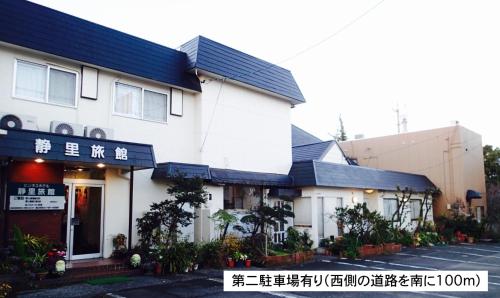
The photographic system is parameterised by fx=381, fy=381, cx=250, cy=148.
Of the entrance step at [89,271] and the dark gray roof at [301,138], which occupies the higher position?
the dark gray roof at [301,138]

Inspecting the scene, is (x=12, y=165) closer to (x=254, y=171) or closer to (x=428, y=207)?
(x=254, y=171)

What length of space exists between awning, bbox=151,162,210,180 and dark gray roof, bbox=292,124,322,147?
32.4ft

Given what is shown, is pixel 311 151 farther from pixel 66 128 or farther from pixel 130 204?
pixel 66 128

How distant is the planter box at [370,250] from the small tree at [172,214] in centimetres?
664

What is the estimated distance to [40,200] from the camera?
898cm

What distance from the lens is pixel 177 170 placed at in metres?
10.5

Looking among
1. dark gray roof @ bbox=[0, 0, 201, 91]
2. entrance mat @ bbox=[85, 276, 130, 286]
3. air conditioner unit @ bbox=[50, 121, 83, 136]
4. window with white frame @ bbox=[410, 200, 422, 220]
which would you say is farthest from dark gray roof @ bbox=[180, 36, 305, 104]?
window with white frame @ bbox=[410, 200, 422, 220]

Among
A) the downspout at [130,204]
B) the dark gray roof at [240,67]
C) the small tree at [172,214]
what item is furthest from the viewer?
the dark gray roof at [240,67]

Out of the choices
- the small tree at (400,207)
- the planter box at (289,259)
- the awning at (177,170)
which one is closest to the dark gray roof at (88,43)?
the awning at (177,170)

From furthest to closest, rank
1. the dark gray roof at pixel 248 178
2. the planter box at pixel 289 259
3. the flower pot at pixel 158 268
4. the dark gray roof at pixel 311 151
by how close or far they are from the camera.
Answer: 1. the dark gray roof at pixel 311 151
2. the dark gray roof at pixel 248 178
3. the planter box at pixel 289 259
4. the flower pot at pixel 158 268

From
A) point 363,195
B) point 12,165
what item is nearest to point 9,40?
point 12,165

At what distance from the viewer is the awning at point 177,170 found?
35.8 ft
